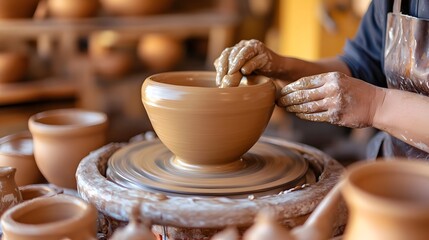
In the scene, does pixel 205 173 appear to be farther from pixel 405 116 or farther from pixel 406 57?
pixel 406 57

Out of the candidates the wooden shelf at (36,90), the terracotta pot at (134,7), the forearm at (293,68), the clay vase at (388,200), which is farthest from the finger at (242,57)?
the wooden shelf at (36,90)

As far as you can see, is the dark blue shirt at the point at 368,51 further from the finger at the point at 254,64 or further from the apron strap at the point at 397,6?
the finger at the point at 254,64

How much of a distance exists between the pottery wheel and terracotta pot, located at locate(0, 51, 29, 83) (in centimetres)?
228

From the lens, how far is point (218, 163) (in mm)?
1326

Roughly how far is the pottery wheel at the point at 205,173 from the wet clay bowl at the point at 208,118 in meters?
0.05

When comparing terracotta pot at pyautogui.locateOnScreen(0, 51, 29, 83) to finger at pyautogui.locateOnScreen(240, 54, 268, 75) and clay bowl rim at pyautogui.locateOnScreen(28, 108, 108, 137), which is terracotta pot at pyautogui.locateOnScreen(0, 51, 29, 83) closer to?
clay bowl rim at pyautogui.locateOnScreen(28, 108, 108, 137)

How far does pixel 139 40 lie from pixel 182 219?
3314 mm

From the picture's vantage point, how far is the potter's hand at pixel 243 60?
1.40 m

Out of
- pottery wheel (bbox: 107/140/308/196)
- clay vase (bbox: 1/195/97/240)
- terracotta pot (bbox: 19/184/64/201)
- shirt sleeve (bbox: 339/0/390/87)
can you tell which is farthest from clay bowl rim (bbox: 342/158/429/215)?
shirt sleeve (bbox: 339/0/390/87)

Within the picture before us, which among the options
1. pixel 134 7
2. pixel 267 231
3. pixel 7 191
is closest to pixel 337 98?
pixel 267 231

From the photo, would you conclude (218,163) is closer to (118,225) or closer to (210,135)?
(210,135)

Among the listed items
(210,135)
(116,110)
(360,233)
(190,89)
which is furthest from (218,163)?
(116,110)

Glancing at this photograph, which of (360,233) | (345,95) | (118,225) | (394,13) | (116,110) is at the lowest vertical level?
(116,110)

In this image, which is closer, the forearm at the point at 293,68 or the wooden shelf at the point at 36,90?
the forearm at the point at 293,68
